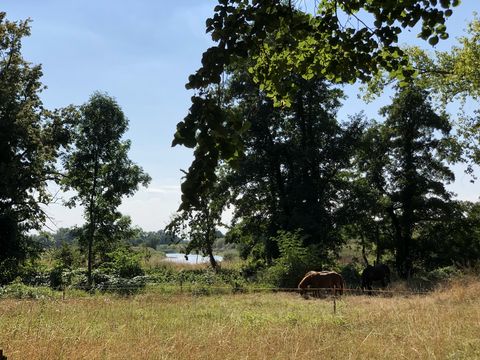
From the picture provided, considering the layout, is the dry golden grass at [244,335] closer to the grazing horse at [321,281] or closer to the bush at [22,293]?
the grazing horse at [321,281]

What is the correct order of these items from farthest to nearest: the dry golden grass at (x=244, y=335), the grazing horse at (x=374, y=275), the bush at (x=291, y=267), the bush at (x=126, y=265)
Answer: the bush at (x=126, y=265), the grazing horse at (x=374, y=275), the bush at (x=291, y=267), the dry golden grass at (x=244, y=335)

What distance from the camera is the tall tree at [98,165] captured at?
94.9 ft

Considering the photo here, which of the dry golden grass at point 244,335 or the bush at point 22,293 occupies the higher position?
the dry golden grass at point 244,335

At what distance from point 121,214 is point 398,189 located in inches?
765

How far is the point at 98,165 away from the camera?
2958cm

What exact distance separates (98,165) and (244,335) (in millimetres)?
24372

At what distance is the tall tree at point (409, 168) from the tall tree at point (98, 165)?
1775 cm

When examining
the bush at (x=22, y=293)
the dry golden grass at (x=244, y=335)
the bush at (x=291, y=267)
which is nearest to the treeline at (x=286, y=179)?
the bush at (x=291, y=267)

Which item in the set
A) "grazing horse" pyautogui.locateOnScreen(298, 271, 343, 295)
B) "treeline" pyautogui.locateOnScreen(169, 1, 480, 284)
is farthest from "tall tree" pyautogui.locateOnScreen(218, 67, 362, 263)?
"grazing horse" pyautogui.locateOnScreen(298, 271, 343, 295)

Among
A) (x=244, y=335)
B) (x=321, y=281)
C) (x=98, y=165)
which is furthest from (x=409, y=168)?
(x=244, y=335)

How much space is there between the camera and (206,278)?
24641 mm

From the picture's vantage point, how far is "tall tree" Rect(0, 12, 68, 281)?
24.6 metres

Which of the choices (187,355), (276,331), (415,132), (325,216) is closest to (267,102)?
(325,216)

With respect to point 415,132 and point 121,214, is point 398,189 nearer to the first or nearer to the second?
point 415,132
